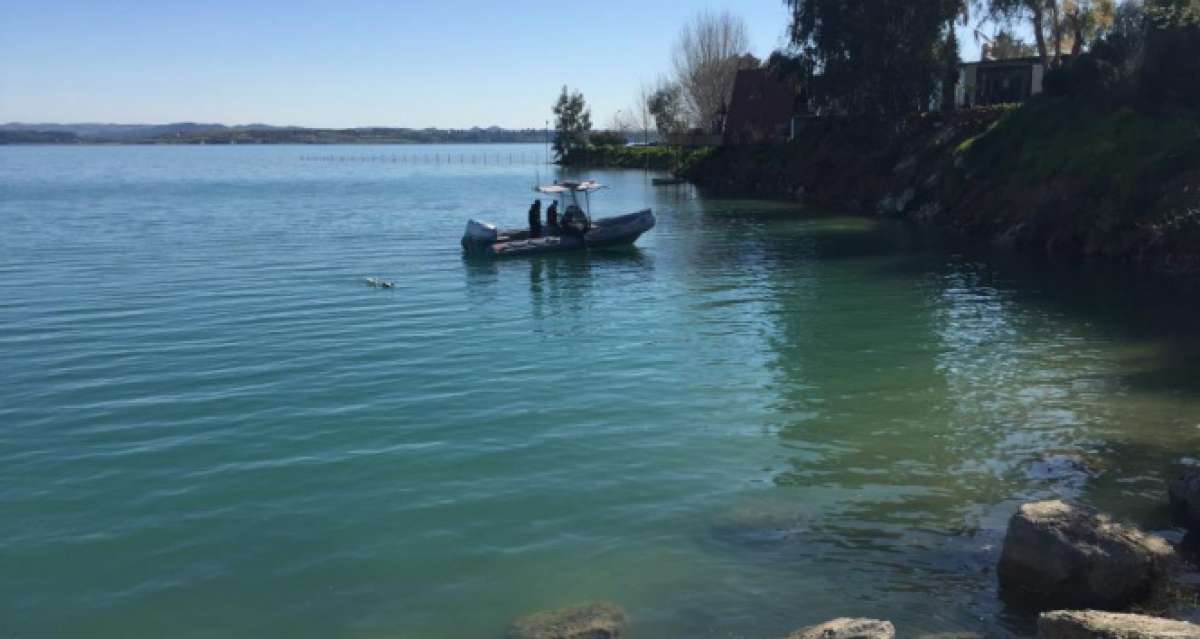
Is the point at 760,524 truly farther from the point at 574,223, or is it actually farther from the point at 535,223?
the point at 574,223

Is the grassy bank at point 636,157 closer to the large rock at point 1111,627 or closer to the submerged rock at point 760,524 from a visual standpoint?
the submerged rock at point 760,524

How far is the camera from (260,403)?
1594 cm

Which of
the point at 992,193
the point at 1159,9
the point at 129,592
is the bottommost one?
the point at 129,592

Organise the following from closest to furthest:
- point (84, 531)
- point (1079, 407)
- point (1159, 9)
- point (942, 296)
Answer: point (84, 531) < point (1079, 407) < point (942, 296) < point (1159, 9)

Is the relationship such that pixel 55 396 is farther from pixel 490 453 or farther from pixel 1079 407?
pixel 1079 407

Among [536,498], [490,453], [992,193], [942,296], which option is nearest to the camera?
[536,498]

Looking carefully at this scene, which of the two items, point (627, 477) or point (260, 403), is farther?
point (260, 403)

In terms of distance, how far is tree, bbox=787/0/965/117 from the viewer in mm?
54344

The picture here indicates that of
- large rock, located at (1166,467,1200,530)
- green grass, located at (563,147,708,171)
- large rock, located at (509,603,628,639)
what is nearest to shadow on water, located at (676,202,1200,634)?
large rock, located at (1166,467,1200,530)

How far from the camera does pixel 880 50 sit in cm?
5497

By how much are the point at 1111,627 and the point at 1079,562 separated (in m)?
2.13

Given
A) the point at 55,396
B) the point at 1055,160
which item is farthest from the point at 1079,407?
the point at 1055,160

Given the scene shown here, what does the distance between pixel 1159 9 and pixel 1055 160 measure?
6534 mm

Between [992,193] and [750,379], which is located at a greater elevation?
[992,193]
